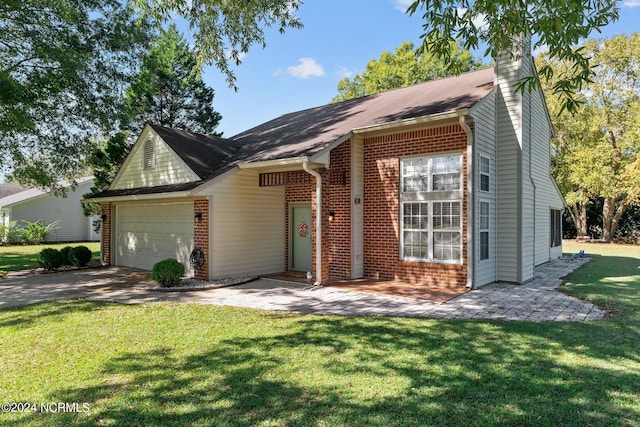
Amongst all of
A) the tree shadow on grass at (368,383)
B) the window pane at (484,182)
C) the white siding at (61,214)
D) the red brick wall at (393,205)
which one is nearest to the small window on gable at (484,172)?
the window pane at (484,182)

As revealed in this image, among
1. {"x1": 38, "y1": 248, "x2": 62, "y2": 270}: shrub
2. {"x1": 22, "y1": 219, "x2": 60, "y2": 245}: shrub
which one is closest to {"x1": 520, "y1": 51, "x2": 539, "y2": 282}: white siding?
{"x1": 38, "y1": 248, "x2": 62, "y2": 270}: shrub

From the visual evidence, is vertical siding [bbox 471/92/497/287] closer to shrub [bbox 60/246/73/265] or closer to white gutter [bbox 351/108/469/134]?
white gutter [bbox 351/108/469/134]

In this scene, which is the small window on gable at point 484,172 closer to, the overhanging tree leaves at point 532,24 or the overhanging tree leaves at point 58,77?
the overhanging tree leaves at point 532,24

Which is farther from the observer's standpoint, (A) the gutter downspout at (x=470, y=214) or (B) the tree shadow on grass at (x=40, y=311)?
(A) the gutter downspout at (x=470, y=214)

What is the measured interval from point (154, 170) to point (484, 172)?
10378 millimetres

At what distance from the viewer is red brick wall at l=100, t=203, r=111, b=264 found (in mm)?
14234

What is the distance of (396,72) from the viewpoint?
2927cm

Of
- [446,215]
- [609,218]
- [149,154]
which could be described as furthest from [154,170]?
[609,218]

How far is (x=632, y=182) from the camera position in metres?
21.2

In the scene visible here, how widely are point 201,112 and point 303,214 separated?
1839cm

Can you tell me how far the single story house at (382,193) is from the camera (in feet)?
29.6

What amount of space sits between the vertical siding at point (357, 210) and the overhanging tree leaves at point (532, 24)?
438cm

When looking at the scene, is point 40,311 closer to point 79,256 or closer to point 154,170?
point 154,170

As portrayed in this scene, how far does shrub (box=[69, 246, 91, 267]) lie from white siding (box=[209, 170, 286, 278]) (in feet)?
21.3
